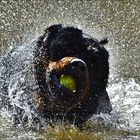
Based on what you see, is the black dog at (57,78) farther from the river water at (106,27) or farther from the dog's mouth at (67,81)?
the river water at (106,27)

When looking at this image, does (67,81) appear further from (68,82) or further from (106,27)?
(106,27)

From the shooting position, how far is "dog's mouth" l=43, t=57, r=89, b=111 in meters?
4.07

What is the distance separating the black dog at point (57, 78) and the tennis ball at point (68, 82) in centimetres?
2

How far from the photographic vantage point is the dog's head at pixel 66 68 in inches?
162

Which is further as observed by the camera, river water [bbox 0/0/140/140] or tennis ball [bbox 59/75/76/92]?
river water [bbox 0/0/140/140]

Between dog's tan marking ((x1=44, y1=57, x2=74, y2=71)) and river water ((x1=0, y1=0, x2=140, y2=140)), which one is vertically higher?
river water ((x1=0, y1=0, x2=140, y2=140))

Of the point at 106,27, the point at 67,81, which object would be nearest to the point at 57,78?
the point at 67,81

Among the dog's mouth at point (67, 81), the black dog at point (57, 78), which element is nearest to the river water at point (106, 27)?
the black dog at point (57, 78)

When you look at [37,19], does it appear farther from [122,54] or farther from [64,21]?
[122,54]

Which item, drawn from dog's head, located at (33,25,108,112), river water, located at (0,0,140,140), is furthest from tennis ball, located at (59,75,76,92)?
river water, located at (0,0,140,140)

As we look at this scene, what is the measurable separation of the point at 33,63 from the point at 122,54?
4.52m

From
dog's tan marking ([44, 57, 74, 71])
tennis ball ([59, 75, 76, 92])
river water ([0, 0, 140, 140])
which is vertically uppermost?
river water ([0, 0, 140, 140])

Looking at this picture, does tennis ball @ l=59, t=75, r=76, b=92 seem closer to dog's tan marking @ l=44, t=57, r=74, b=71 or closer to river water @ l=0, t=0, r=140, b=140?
dog's tan marking @ l=44, t=57, r=74, b=71

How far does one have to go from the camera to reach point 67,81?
13.5 ft
